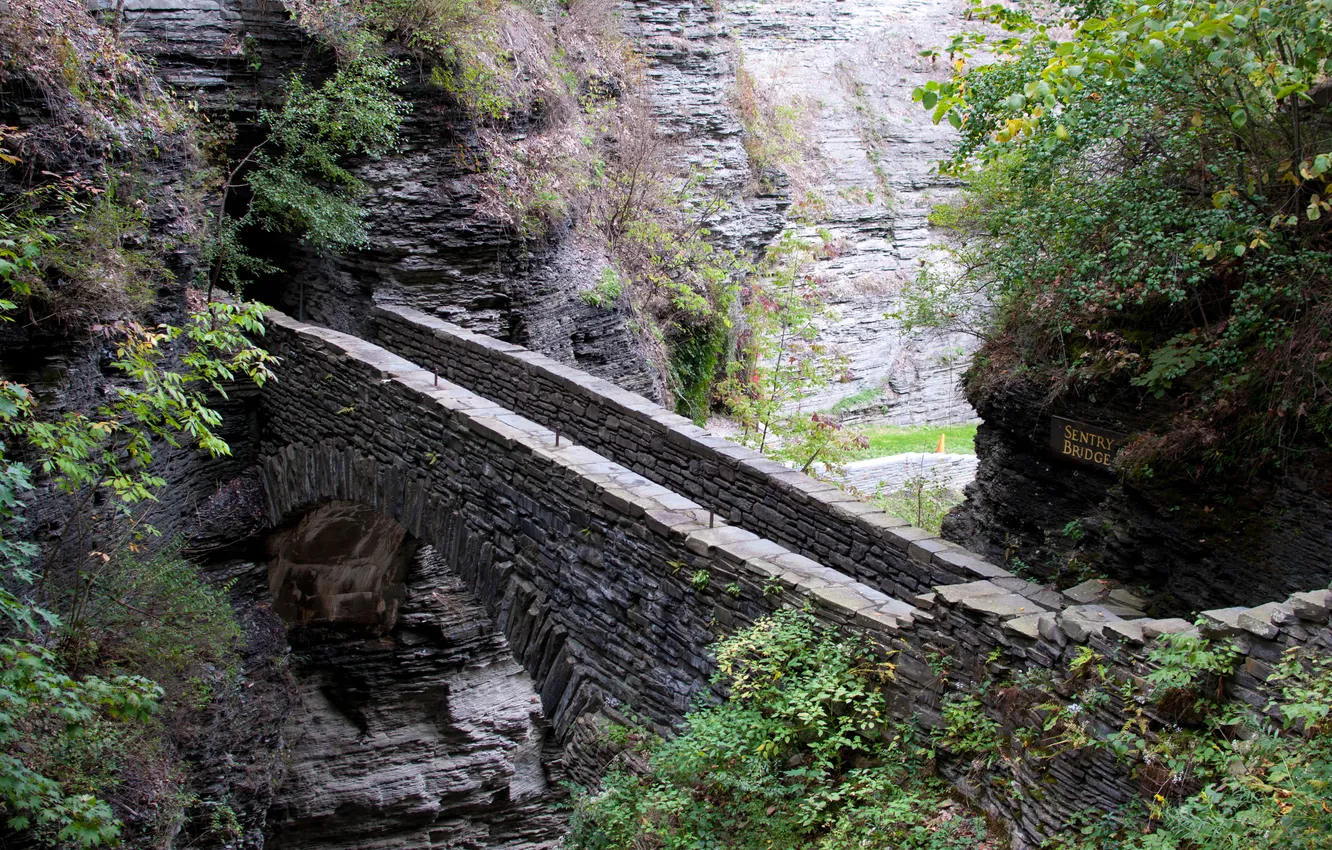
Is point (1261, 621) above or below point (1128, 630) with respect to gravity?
above

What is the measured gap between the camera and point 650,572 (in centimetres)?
562

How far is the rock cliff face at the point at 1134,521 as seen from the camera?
5.95 meters

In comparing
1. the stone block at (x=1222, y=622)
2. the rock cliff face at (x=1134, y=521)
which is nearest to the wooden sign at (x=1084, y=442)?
the rock cliff face at (x=1134, y=521)

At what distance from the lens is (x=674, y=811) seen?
15.2 feet

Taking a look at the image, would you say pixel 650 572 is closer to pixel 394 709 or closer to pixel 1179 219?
pixel 1179 219

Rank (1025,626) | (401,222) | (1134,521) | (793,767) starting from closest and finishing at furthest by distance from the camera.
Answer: (1025,626) → (793,767) → (1134,521) → (401,222)

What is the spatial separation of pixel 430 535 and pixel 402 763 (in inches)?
217

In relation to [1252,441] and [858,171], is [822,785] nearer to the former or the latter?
[1252,441]

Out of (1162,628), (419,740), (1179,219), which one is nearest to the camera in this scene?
(1162,628)

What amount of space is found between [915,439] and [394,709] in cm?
1312

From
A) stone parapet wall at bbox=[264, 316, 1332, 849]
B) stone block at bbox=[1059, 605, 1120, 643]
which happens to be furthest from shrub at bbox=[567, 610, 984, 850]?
stone block at bbox=[1059, 605, 1120, 643]

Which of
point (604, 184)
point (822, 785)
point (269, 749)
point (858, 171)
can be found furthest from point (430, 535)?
point (858, 171)

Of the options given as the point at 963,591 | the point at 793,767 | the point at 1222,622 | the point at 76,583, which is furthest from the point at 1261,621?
the point at 76,583

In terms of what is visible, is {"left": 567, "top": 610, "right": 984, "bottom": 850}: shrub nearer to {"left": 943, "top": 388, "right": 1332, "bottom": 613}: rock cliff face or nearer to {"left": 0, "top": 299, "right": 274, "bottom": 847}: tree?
{"left": 0, "top": 299, "right": 274, "bottom": 847}: tree
